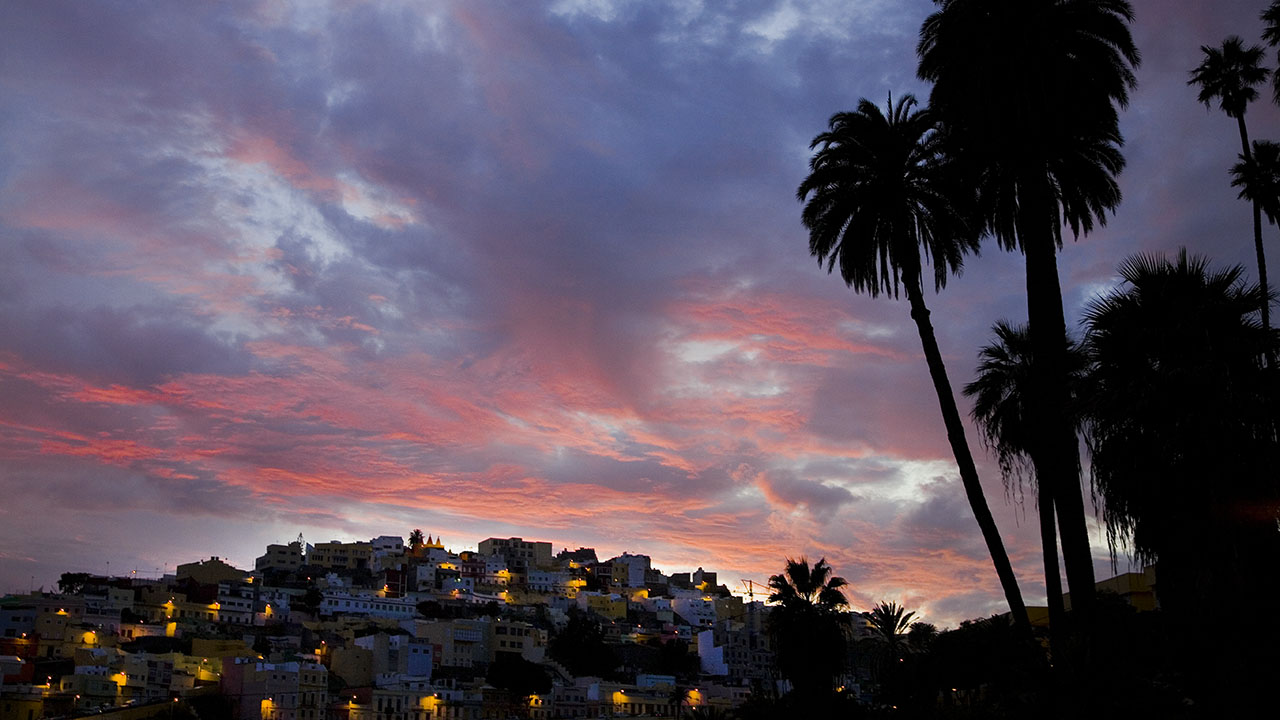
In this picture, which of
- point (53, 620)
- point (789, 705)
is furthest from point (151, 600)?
point (789, 705)

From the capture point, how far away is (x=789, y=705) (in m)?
36.5

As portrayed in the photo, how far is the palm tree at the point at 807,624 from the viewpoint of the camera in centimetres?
5706

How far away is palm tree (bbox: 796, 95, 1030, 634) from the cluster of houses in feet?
202

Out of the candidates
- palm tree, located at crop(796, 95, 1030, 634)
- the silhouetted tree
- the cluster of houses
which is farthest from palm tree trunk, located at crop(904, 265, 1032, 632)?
the silhouetted tree

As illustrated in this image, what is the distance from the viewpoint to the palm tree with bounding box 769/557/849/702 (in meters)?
57.1

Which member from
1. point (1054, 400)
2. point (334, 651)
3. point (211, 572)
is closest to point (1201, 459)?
point (1054, 400)

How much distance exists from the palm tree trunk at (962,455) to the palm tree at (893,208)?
4 cm

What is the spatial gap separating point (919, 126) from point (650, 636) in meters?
151

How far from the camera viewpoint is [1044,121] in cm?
3109

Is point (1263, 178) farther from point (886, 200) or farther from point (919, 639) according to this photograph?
point (919, 639)

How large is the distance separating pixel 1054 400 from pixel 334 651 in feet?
374

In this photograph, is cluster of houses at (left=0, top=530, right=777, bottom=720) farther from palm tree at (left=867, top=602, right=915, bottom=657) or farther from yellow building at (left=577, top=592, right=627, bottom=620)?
palm tree at (left=867, top=602, right=915, bottom=657)

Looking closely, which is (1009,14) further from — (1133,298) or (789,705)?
(789,705)

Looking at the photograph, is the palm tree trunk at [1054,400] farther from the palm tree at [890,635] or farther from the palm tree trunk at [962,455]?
the palm tree at [890,635]
